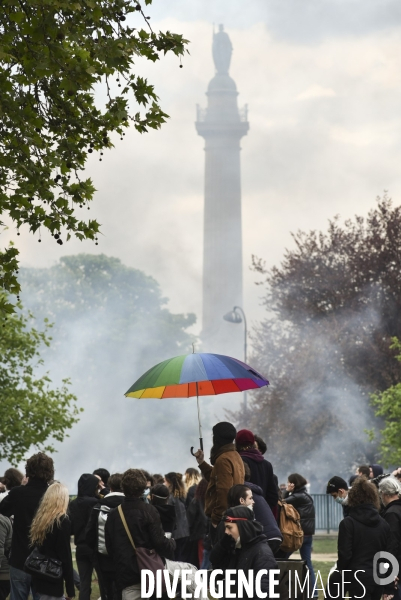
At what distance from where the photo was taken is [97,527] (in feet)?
37.9

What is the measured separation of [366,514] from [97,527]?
2983 millimetres

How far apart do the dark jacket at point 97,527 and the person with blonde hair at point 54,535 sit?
1246mm

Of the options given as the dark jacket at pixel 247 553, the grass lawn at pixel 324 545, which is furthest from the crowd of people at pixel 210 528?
the grass lawn at pixel 324 545

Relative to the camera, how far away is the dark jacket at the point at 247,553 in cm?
786

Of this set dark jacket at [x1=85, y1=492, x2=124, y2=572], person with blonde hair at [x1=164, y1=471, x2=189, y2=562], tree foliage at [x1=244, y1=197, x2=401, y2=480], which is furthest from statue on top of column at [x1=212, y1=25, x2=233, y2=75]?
dark jacket at [x1=85, y1=492, x2=124, y2=572]

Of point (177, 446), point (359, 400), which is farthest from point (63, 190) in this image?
point (177, 446)

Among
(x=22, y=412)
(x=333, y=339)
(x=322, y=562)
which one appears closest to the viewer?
(x=322, y=562)

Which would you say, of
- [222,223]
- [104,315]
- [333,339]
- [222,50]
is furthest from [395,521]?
[222,50]

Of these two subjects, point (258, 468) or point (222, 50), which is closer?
point (258, 468)

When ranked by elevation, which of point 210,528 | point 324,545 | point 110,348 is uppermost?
point 110,348

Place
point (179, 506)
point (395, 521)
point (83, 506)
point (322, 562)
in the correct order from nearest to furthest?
point (395, 521) → point (83, 506) → point (179, 506) → point (322, 562)

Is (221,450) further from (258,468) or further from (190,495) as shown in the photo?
(190,495)

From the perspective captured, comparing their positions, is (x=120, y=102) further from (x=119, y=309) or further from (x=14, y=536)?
(x=119, y=309)

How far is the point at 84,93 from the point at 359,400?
1136 inches
